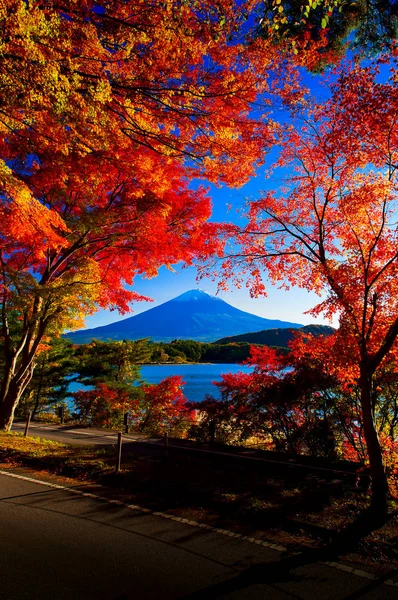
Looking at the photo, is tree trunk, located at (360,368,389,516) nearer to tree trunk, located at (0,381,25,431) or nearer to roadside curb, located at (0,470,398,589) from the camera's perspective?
roadside curb, located at (0,470,398,589)

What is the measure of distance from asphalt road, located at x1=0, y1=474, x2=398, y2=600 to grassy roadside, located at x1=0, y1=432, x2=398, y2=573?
18.7 inches

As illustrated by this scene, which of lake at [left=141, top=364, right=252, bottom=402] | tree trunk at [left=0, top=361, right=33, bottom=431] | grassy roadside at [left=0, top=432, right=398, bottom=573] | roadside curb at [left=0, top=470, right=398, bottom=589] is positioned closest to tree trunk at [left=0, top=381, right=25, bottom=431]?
tree trunk at [left=0, top=361, right=33, bottom=431]

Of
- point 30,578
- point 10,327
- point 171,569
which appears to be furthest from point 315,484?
point 10,327

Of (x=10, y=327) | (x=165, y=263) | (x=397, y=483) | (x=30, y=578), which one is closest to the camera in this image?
(x=30, y=578)

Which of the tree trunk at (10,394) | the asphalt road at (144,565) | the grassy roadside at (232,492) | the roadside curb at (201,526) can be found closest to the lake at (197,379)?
the tree trunk at (10,394)

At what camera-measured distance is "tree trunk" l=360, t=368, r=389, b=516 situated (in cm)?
479

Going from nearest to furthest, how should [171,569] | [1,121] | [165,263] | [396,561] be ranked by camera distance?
[171,569] → [396,561] → [1,121] → [165,263]

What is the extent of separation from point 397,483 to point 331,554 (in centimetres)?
244

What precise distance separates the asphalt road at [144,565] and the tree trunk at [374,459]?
1.96m

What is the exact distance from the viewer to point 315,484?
6.21 meters

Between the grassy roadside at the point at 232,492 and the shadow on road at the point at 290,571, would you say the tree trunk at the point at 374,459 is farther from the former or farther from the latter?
the shadow on road at the point at 290,571

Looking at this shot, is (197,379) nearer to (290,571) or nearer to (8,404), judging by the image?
(8,404)

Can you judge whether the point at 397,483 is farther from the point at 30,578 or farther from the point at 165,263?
the point at 165,263

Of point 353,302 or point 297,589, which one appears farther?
point 353,302
